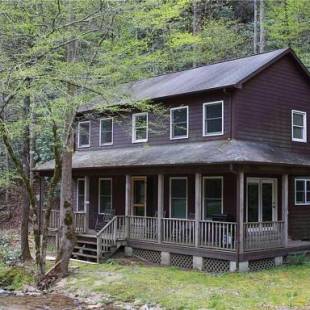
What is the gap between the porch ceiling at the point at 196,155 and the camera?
1545cm

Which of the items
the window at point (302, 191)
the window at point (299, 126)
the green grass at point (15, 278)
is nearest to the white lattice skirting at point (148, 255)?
the green grass at point (15, 278)

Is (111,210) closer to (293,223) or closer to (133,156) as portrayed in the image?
(133,156)

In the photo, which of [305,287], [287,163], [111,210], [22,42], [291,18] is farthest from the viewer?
[291,18]

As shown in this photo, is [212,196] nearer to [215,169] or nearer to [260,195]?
[260,195]

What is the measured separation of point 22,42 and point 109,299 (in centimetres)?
733

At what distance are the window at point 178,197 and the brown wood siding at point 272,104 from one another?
330 cm

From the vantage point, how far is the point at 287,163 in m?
16.5

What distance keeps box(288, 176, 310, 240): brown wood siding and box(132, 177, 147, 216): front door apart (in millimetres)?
5699

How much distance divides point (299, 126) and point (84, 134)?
9741 mm

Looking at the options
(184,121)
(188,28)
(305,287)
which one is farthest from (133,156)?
(188,28)

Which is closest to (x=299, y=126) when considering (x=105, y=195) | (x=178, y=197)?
(x=178, y=197)

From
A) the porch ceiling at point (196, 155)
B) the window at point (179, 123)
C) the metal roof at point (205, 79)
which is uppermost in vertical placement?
the metal roof at point (205, 79)

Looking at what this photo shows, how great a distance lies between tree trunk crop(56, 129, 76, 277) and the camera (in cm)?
1593

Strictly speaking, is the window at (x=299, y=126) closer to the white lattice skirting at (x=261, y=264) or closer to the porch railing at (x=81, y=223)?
the white lattice skirting at (x=261, y=264)
